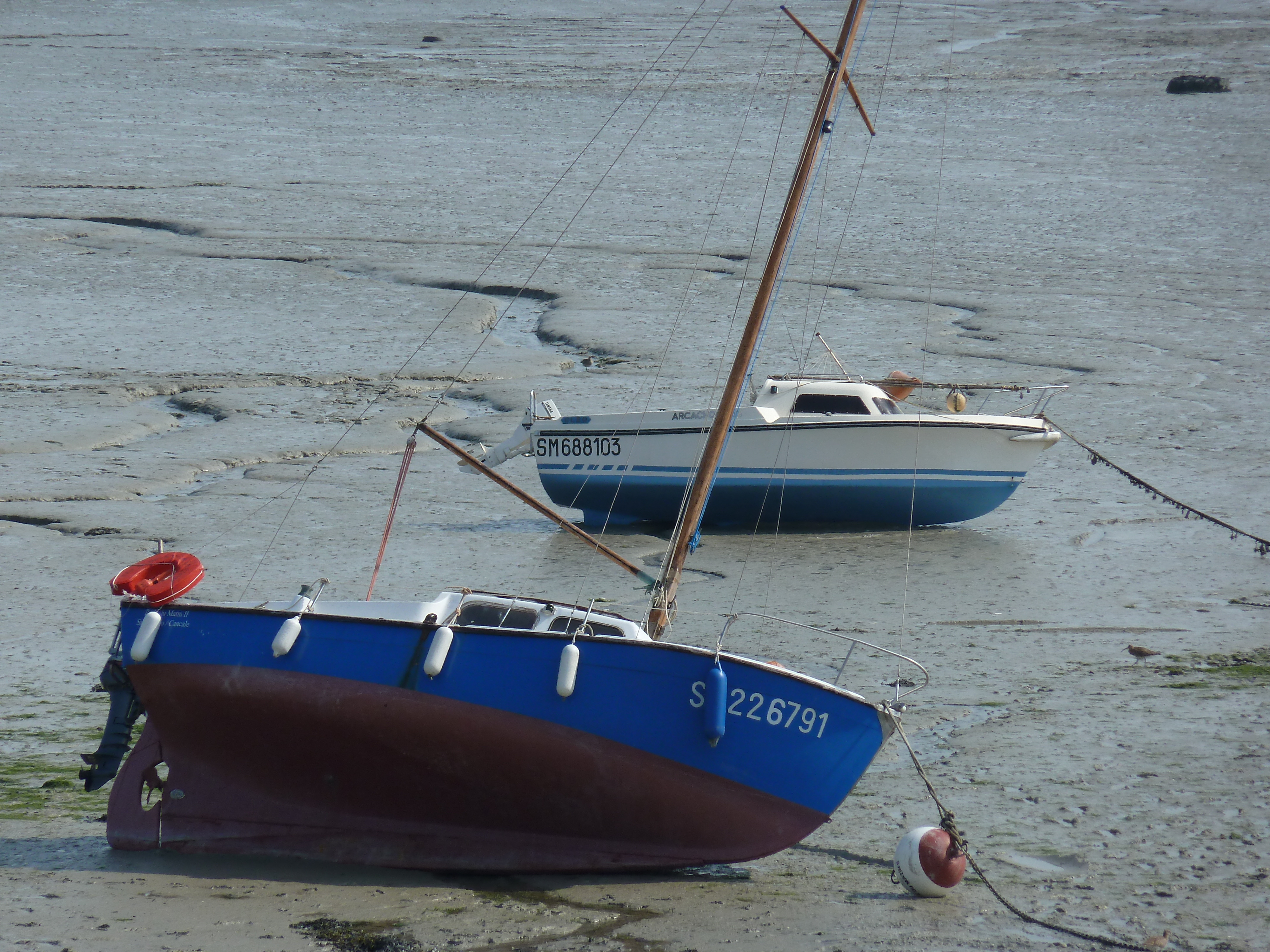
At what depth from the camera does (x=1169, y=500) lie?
1170 centimetres

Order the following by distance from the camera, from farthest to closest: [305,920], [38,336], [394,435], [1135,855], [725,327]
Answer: [725,327], [38,336], [394,435], [1135,855], [305,920]

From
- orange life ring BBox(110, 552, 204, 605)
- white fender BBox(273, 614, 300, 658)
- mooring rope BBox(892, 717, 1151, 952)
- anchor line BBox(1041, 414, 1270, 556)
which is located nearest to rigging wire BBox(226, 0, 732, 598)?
orange life ring BBox(110, 552, 204, 605)

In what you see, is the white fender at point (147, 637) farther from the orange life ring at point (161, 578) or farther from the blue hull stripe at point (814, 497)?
the blue hull stripe at point (814, 497)

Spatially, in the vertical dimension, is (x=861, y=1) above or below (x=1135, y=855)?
above

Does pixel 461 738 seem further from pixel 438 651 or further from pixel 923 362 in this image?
pixel 923 362

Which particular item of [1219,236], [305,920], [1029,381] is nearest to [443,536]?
[305,920]

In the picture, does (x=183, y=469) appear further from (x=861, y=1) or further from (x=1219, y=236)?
(x=1219, y=236)

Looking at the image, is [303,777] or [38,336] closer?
[303,777]

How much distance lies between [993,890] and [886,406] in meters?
6.64

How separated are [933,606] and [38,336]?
11899mm

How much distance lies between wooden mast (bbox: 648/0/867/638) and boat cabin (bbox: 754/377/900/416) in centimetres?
368

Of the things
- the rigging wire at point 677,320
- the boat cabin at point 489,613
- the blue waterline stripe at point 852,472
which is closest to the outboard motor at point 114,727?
the boat cabin at point 489,613

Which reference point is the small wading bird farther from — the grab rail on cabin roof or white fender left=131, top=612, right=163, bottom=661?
white fender left=131, top=612, right=163, bottom=661

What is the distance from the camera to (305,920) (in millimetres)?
5473
